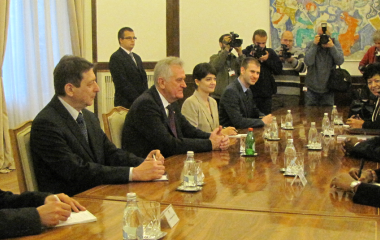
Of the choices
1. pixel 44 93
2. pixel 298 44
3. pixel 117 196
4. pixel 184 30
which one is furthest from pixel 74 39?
pixel 117 196

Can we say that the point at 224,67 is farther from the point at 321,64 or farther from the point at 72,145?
the point at 72,145

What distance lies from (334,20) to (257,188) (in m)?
5.94

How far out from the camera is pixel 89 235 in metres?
1.54

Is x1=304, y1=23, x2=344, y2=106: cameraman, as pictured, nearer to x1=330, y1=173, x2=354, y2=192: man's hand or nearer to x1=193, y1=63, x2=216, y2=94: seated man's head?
x1=193, y1=63, x2=216, y2=94: seated man's head

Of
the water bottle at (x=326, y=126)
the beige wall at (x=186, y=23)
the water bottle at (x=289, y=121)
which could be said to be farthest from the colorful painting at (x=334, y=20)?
the water bottle at (x=326, y=126)

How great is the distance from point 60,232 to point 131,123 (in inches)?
67.2

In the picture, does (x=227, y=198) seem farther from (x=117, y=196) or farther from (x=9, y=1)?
(x=9, y=1)

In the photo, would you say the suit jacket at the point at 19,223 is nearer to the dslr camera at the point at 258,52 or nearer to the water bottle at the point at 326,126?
the water bottle at the point at 326,126

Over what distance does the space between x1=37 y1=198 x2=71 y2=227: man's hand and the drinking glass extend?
30 centimetres

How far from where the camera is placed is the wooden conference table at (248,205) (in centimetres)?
159

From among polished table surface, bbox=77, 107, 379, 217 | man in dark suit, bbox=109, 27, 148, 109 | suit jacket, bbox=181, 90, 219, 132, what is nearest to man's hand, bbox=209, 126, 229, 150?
polished table surface, bbox=77, 107, 379, 217

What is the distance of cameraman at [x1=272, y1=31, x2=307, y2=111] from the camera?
266 inches

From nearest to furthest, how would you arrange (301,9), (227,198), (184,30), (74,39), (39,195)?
(39,195), (227,198), (74,39), (301,9), (184,30)

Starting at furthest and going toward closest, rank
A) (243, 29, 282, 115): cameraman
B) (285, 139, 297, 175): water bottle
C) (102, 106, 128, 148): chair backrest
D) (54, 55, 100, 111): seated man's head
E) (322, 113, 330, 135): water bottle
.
Result: (243, 29, 282, 115): cameraman < (322, 113, 330, 135): water bottle < (102, 106, 128, 148): chair backrest < (54, 55, 100, 111): seated man's head < (285, 139, 297, 175): water bottle
